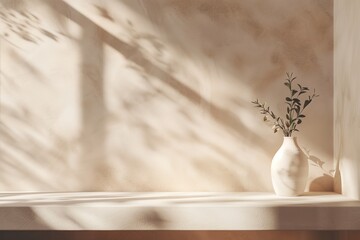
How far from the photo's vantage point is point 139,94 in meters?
2.35

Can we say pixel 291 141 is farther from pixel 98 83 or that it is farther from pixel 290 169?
pixel 98 83

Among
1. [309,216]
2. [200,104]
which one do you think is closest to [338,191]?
[309,216]

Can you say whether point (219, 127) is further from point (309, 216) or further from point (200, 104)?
point (309, 216)

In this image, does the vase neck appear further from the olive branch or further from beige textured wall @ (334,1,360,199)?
beige textured wall @ (334,1,360,199)

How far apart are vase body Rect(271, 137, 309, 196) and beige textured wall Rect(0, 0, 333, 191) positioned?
0.21m

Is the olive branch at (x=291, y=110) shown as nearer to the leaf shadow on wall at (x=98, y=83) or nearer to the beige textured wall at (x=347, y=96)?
the beige textured wall at (x=347, y=96)

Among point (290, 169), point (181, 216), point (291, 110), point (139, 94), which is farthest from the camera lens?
point (139, 94)

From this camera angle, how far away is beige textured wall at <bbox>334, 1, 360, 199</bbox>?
200 centimetres

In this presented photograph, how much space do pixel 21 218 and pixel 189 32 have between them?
4.07 ft

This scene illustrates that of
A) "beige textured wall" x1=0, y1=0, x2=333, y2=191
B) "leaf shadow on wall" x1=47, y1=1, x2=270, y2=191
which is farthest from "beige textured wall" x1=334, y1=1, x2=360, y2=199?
"leaf shadow on wall" x1=47, y1=1, x2=270, y2=191

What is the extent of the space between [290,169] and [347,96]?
448 mm

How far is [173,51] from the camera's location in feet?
7.72

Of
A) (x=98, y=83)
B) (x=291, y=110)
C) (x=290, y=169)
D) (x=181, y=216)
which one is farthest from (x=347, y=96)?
(x=98, y=83)

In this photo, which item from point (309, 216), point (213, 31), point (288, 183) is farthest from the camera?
point (213, 31)
